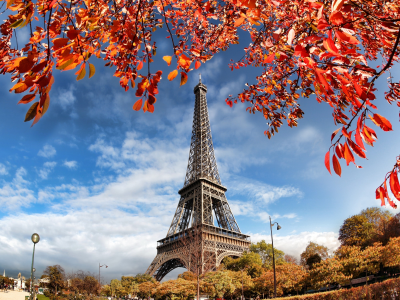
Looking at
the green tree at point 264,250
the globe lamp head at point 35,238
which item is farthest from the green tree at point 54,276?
the green tree at point 264,250

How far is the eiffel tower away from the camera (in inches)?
1316

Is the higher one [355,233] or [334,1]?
[334,1]

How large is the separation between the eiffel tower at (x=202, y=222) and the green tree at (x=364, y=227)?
16741 millimetres

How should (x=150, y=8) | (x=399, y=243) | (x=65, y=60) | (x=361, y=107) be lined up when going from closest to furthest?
(x=65, y=60)
(x=361, y=107)
(x=150, y=8)
(x=399, y=243)

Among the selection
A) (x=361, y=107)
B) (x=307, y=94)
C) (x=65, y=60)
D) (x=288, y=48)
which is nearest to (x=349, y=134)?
(x=361, y=107)

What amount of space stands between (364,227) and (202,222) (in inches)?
1027

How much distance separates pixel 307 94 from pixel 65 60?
4488 millimetres

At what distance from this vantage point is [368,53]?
4.65 meters

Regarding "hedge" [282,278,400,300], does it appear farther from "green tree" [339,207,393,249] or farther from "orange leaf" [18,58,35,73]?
"green tree" [339,207,393,249]

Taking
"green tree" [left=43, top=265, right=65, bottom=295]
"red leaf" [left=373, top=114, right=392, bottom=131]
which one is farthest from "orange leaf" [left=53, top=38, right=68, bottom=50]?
"green tree" [left=43, top=265, right=65, bottom=295]

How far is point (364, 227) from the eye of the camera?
35.6 m

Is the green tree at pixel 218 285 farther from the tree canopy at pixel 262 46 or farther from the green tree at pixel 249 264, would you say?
the tree canopy at pixel 262 46

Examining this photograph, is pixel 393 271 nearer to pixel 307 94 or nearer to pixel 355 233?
pixel 355 233

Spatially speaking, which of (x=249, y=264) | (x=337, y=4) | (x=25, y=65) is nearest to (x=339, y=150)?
(x=337, y=4)
